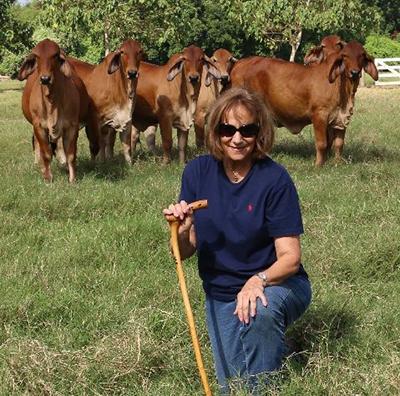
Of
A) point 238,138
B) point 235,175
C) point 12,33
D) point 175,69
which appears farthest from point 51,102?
point 12,33

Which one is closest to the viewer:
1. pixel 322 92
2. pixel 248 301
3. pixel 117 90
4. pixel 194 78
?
pixel 248 301

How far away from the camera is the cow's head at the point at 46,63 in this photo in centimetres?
831

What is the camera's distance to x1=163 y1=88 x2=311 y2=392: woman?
3375 millimetres

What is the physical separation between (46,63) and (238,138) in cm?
543

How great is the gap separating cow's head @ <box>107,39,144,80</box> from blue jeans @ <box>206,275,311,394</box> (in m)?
6.79

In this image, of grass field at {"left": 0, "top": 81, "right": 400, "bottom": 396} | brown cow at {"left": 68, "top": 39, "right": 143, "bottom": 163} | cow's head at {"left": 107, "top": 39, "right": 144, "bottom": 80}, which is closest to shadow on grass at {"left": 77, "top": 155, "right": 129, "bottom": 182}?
grass field at {"left": 0, "top": 81, "right": 400, "bottom": 396}

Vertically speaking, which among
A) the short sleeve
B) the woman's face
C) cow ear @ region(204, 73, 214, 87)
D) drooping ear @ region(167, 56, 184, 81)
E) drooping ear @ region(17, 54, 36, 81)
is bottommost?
cow ear @ region(204, 73, 214, 87)

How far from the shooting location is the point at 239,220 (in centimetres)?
348

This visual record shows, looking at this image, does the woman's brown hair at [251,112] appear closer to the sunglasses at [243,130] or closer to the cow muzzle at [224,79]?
the sunglasses at [243,130]

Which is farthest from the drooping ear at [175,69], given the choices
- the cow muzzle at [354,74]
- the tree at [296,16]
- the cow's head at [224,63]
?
the tree at [296,16]

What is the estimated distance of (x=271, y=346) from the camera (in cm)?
340

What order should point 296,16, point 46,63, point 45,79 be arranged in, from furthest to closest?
1. point 296,16
2. point 46,63
3. point 45,79

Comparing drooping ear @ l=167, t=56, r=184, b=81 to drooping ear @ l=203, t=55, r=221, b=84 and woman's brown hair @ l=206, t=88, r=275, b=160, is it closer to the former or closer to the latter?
drooping ear @ l=203, t=55, r=221, b=84

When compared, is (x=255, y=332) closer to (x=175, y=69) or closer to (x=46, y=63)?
(x=46, y=63)
